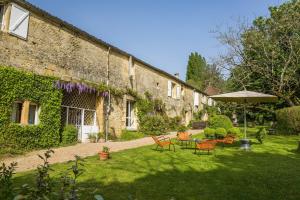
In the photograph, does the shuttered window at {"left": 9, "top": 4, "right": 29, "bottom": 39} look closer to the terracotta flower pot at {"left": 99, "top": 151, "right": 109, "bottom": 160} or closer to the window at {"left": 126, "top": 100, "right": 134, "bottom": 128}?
the terracotta flower pot at {"left": 99, "top": 151, "right": 109, "bottom": 160}

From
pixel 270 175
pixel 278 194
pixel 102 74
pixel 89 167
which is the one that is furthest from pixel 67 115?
pixel 278 194

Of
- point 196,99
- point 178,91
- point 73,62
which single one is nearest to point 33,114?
point 73,62

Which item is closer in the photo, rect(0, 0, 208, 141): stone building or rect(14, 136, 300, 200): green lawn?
rect(14, 136, 300, 200): green lawn

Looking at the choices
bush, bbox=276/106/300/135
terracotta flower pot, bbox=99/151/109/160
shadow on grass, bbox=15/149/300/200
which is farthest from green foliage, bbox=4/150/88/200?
bush, bbox=276/106/300/135

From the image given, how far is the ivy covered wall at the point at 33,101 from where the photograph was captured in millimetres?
10758

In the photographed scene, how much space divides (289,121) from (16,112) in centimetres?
1645

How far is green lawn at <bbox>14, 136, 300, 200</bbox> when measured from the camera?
18.5ft

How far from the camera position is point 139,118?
20.3 m

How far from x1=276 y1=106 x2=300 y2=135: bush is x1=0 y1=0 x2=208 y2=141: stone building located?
9.31m

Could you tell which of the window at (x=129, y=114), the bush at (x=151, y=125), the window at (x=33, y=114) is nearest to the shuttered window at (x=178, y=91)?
the bush at (x=151, y=125)

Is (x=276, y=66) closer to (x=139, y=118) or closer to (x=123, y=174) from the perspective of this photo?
(x=139, y=118)

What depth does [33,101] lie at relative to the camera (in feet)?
39.6

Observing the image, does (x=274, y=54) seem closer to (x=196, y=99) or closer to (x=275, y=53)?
(x=275, y=53)

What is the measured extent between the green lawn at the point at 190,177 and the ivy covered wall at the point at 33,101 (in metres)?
3.47
